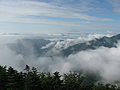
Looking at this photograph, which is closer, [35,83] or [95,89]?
[35,83]

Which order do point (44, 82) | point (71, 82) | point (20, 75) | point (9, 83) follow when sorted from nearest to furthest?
1. point (9, 83)
2. point (20, 75)
3. point (44, 82)
4. point (71, 82)

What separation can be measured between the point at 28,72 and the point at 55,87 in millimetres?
16165

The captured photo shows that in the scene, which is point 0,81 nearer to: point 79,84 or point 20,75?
point 20,75

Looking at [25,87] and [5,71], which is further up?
[5,71]

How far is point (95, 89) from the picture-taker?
119 meters

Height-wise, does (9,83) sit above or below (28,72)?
below

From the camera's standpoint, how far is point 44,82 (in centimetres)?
9962

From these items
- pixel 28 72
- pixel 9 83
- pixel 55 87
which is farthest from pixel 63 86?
pixel 9 83

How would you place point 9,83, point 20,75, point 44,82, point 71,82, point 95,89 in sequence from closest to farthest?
point 9,83
point 20,75
point 44,82
point 71,82
point 95,89

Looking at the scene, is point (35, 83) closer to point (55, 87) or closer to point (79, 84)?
point (55, 87)

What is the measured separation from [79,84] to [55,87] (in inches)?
675

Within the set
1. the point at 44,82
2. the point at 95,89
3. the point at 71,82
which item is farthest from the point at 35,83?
the point at 95,89

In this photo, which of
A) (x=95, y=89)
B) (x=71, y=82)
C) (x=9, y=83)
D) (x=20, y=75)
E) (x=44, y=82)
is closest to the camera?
(x=9, y=83)

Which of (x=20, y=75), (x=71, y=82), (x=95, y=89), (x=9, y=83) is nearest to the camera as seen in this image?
(x=9, y=83)
